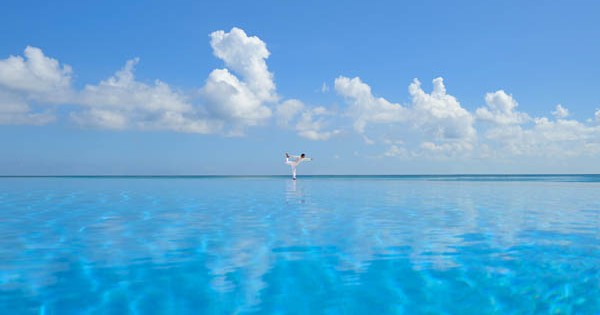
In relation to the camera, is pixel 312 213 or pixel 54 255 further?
pixel 312 213

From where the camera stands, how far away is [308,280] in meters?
7.29

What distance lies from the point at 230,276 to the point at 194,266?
3.64 ft

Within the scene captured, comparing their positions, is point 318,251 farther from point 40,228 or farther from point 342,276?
point 40,228

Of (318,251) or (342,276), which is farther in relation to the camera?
(318,251)

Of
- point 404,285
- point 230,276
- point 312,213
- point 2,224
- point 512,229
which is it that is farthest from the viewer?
point 312,213

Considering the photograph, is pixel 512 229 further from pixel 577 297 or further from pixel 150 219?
pixel 150 219

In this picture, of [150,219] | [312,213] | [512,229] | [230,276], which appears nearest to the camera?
[230,276]

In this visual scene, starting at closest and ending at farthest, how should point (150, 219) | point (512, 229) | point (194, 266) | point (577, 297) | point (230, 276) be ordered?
1. point (577, 297)
2. point (230, 276)
3. point (194, 266)
4. point (512, 229)
5. point (150, 219)

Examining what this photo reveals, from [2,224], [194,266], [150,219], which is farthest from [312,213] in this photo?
[2,224]

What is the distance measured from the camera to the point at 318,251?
378 inches

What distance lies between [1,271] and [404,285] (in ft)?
24.5

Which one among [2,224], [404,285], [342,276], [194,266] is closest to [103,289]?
[194,266]

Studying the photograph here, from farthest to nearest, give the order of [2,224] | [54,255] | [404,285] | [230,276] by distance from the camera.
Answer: [2,224], [54,255], [230,276], [404,285]

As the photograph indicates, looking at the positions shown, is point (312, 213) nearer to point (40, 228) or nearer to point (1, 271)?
point (40, 228)
